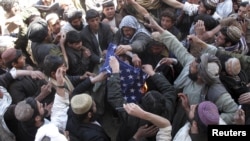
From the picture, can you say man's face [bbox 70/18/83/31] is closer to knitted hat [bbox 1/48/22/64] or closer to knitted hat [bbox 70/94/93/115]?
knitted hat [bbox 1/48/22/64]

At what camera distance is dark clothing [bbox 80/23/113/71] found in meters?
5.89

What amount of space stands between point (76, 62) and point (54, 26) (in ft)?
3.07

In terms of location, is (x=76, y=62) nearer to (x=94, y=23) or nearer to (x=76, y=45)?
(x=76, y=45)

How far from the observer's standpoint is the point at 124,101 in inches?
176

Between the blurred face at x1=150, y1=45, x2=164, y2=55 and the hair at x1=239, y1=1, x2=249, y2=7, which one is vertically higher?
the hair at x1=239, y1=1, x2=249, y2=7

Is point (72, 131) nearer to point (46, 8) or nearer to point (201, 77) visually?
point (201, 77)

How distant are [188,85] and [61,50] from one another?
69.4 inches

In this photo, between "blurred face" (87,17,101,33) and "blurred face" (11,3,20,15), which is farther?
"blurred face" (11,3,20,15)

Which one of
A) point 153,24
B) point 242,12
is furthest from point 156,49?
point 242,12

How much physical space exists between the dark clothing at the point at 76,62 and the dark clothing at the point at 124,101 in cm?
112

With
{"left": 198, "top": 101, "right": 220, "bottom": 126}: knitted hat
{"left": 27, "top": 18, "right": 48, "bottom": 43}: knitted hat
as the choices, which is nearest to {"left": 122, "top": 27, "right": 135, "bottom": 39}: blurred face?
{"left": 27, "top": 18, "right": 48, "bottom": 43}: knitted hat

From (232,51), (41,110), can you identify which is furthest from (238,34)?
(41,110)

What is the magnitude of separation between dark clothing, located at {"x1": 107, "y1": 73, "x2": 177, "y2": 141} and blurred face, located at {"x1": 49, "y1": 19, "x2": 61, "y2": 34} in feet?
6.50

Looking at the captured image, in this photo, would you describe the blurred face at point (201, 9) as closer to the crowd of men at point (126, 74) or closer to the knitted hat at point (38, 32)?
the crowd of men at point (126, 74)
